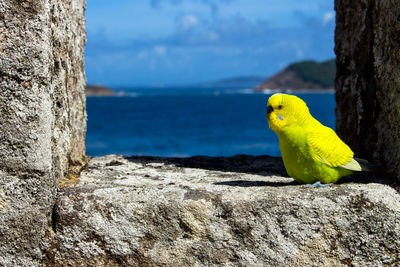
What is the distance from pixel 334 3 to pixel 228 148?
3344 centimetres

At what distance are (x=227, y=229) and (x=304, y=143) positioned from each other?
91 cm

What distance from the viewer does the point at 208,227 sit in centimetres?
346

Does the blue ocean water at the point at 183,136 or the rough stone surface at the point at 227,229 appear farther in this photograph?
the blue ocean water at the point at 183,136

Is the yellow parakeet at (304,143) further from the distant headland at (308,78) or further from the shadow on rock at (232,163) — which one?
the distant headland at (308,78)

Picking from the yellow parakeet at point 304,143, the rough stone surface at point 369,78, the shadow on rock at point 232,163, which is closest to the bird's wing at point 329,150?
the yellow parakeet at point 304,143

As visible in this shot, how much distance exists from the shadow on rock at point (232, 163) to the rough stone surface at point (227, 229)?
1.00m

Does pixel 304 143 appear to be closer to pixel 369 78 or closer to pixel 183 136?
pixel 369 78

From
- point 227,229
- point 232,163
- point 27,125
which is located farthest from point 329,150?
point 27,125

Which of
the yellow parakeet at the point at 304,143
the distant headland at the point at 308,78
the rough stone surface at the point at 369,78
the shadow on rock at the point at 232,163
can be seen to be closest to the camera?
the yellow parakeet at the point at 304,143

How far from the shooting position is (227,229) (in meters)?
3.46

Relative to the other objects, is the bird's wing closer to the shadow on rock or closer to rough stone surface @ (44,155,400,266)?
rough stone surface @ (44,155,400,266)

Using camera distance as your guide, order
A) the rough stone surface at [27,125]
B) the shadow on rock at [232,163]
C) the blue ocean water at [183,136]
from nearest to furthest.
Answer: the rough stone surface at [27,125] < the shadow on rock at [232,163] < the blue ocean water at [183,136]

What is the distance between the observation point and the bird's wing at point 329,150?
358 cm

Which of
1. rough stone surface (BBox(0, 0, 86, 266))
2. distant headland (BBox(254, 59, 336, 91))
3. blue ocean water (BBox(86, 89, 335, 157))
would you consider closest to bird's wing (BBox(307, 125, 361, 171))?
rough stone surface (BBox(0, 0, 86, 266))
